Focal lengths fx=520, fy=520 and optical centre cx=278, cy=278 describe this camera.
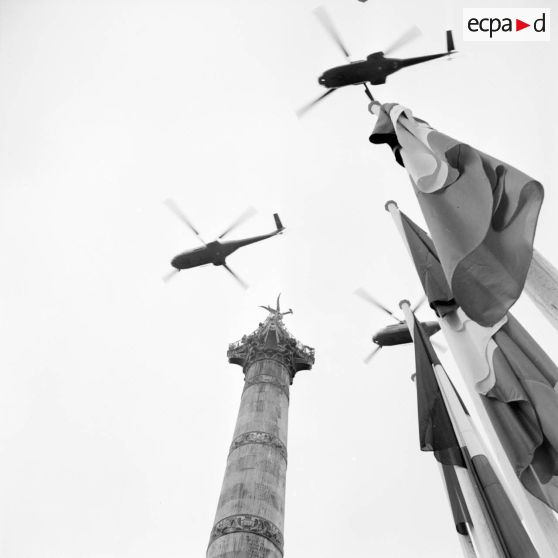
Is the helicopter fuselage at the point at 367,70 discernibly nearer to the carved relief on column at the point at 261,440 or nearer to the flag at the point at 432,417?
the flag at the point at 432,417

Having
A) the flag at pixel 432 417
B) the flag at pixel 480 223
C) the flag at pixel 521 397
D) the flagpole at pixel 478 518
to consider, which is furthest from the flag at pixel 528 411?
the flag at pixel 432 417

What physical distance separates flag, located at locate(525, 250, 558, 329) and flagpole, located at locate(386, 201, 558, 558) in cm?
93

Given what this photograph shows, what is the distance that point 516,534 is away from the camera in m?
6.10

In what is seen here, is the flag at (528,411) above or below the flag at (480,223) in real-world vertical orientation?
below

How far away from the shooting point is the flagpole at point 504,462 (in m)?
5.32

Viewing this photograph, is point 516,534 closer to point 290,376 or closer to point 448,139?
point 448,139

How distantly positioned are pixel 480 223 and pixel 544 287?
1165mm

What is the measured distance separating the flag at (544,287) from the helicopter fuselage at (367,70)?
12.8 metres

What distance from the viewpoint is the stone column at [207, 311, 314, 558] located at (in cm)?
1537

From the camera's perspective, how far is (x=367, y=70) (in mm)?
18688

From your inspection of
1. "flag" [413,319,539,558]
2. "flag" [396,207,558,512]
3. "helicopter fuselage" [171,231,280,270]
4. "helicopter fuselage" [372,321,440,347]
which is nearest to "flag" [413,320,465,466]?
"flag" [413,319,539,558]

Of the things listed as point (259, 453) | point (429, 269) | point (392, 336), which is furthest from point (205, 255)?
point (429, 269)

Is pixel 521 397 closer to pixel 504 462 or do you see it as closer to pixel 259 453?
pixel 504 462

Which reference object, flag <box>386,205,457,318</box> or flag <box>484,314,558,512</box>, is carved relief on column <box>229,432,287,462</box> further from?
flag <box>484,314,558,512</box>
